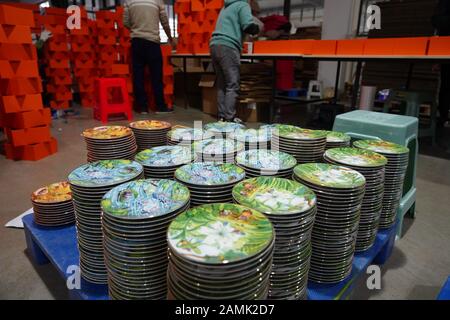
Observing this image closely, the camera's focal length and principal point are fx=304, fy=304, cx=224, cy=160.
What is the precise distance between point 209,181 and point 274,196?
0.75 feet

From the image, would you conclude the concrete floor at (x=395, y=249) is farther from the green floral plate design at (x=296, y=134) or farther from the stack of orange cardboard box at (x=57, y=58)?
the stack of orange cardboard box at (x=57, y=58)

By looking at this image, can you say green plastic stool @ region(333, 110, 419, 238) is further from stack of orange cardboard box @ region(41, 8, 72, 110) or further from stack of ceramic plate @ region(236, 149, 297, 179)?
stack of orange cardboard box @ region(41, 8, 72, 110)

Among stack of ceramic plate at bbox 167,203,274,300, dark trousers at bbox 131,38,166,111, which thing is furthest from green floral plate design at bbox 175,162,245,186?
dark trousers at bbox 131,38,166,111

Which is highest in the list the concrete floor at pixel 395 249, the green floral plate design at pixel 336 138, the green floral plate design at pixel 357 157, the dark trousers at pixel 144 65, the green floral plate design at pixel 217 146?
the dark trousers at pixel 144 65

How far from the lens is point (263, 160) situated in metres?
1.27

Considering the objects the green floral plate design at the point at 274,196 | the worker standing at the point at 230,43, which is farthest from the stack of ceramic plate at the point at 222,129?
the worker standing at the point at 230,43

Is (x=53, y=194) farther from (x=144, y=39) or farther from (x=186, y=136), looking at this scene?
(x=144, y=39)

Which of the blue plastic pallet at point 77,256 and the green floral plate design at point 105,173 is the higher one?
the green floral plate design at point 105,173

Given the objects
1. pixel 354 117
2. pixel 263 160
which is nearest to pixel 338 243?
pixel 263 160

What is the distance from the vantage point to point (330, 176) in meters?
1.11

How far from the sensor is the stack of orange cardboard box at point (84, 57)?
5.43m

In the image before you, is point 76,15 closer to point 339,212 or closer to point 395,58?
point 395,58

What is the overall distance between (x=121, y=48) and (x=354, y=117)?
530cm

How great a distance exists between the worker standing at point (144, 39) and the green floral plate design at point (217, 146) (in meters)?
3.65
